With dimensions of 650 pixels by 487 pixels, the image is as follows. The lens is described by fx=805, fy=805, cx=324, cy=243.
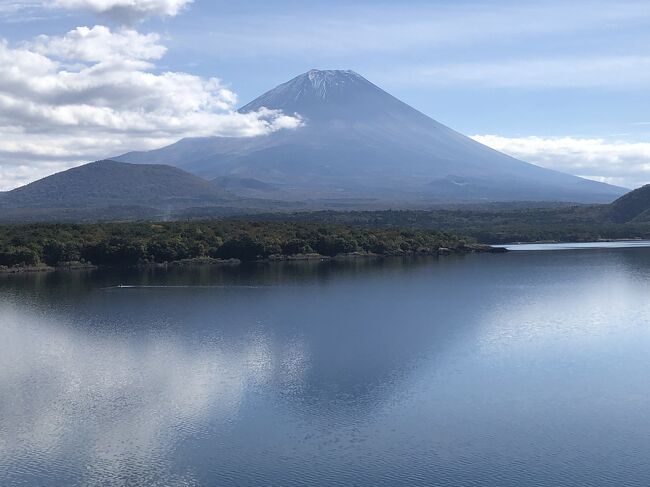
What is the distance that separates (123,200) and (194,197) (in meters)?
13.2

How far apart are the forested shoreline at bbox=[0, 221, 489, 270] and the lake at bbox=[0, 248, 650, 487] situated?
13254 mm

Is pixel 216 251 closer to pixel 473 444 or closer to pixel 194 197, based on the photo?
pixel 473 444

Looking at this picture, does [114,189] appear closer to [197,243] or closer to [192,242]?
[192,242]

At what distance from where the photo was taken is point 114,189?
521 ft

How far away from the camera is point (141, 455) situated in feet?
53.6

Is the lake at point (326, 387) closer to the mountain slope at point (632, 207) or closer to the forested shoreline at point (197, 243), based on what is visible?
the forested shoreline at point (197, 243)

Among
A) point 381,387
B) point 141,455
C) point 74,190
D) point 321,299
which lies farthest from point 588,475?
point 74,190

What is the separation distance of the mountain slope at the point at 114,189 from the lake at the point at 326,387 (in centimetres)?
10883

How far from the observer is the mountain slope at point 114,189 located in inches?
5778

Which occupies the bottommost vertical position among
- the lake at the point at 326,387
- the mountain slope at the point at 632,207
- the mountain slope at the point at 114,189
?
the lake at the point at 326,387

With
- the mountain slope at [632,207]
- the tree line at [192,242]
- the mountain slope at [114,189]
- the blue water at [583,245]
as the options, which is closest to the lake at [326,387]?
the tree line at [192,242]

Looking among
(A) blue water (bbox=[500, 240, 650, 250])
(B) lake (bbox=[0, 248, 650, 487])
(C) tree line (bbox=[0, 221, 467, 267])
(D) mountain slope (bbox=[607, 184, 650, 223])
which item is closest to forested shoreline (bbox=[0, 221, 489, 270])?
(C) tree line (bbox=[0, 221, 467, 267])

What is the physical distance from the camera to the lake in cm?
1573

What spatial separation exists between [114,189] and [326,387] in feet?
474
